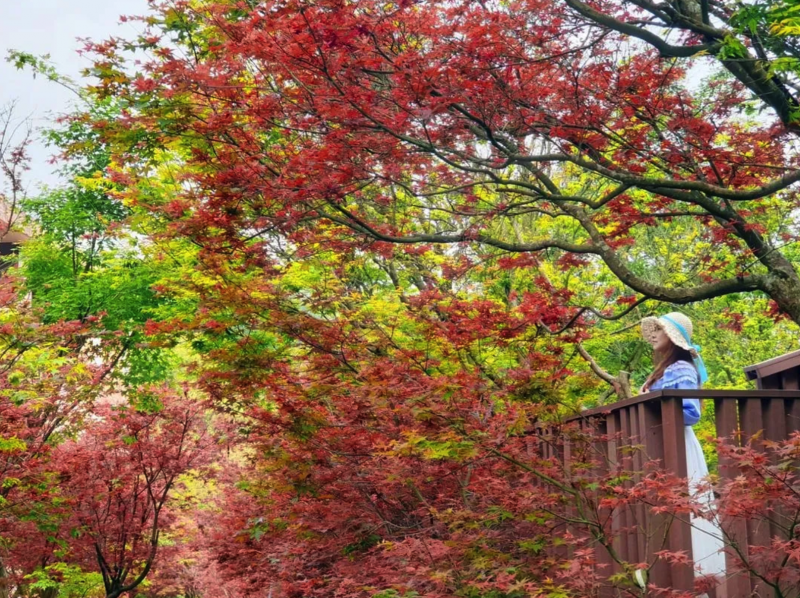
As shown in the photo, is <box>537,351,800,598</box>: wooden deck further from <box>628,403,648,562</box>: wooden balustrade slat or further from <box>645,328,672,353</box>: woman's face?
<box>645,328,672,353</box>: woman's face

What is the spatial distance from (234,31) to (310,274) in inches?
160

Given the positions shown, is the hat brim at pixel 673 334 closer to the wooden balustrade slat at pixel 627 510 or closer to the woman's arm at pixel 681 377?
the woman's arm at pixel 681 377

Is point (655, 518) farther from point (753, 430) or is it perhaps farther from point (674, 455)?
point (753, 430)

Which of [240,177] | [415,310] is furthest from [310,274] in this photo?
[240,177]

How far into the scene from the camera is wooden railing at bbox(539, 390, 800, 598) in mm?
4023

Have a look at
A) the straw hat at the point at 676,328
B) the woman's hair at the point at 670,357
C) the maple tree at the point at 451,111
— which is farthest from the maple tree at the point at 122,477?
the straw hat at the point at 676,328

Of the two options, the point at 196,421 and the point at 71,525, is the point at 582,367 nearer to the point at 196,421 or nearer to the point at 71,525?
the point at 196,421

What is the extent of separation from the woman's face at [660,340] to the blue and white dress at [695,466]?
4.6 inches

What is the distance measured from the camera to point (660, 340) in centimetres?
476

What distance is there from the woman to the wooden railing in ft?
0.59

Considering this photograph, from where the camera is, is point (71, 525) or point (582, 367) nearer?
point (582, 367)

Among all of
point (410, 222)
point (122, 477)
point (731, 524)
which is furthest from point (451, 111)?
point (122, 477)

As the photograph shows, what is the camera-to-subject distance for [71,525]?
1127 cm

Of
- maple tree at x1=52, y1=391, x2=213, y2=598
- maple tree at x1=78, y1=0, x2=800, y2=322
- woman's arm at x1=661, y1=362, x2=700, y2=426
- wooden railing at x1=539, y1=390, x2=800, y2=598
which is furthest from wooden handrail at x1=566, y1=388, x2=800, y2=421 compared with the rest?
maple tree at x1=52, y1=391, x2=213, y2=598
